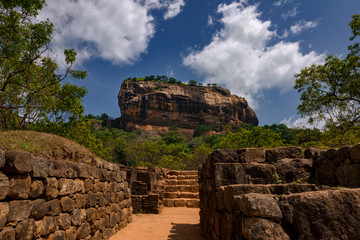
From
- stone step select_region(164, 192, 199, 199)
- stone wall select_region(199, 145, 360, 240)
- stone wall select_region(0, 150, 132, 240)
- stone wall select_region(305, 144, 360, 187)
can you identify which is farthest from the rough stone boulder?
stone step select_region(164, 192, 199, 199)

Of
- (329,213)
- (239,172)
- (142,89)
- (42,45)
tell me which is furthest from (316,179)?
(142,89)

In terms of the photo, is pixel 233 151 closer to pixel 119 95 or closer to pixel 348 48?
pixel 348 48

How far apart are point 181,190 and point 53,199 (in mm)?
12879

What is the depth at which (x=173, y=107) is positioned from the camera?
8450 cm

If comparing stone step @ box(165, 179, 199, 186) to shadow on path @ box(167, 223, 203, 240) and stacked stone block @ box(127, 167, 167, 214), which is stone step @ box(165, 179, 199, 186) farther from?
shadow on path @ box(167, 223, 203, 240)

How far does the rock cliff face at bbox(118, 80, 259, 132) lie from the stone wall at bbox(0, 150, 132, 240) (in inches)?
2874

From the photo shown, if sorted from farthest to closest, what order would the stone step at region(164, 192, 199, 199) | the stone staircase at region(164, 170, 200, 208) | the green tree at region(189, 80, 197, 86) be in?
the green tree at region(189, 80, 197, 86) < the stone step at region(164, 192, 199, 199) < the stone staircase at region(164, 170, 200, 208)

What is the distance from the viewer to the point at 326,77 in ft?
48.0

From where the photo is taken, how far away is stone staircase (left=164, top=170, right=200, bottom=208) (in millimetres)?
15055

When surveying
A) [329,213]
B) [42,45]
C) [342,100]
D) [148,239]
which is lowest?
[148,239]

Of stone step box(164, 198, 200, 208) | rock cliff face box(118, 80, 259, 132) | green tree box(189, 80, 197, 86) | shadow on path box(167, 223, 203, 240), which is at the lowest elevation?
shadow on path box(167, 223, 203, 240)

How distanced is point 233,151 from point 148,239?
4288 millimetres

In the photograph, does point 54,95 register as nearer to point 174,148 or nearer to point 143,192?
point 143,192

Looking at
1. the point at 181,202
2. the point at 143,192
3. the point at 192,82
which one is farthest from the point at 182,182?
the point at 192,82
